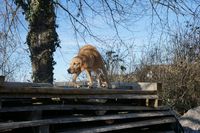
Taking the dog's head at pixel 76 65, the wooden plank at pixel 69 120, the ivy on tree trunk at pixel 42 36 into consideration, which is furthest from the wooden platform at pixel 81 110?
the ivy on tree trunk at pixel 42 36

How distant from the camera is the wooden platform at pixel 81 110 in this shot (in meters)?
5.21

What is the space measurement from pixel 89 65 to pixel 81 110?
0.80 meters

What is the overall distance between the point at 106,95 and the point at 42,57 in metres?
4.80

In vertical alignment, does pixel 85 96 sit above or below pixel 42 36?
below

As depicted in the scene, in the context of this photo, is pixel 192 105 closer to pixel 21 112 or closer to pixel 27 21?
pixel 27 21

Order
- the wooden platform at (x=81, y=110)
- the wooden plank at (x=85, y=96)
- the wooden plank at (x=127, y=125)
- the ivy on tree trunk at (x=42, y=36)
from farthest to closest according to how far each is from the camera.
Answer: the ivy on tree trunk at (x=42, y=36), the wooden plank at (x=127, y=125), the wooden platform at (x=81, y=110), the wooden plank at (x=85, y=96)

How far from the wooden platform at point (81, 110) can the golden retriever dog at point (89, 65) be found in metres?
0.42

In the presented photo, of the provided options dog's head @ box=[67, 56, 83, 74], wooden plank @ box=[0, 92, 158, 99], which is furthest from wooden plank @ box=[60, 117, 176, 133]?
dog's head @ box=[67, 56, 83, 74]

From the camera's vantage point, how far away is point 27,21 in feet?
35.9

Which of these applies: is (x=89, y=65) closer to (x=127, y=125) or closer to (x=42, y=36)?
(x=127, y=125)

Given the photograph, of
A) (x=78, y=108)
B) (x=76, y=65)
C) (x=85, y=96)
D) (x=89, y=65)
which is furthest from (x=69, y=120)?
(x=89, y=65)

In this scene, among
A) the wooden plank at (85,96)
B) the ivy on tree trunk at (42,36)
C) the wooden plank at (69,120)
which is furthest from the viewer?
the ivy on tree trunk at (42,36)

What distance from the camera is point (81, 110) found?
6.07m

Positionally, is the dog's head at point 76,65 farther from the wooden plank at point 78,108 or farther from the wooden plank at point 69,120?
the wooden plank at point 69,120
